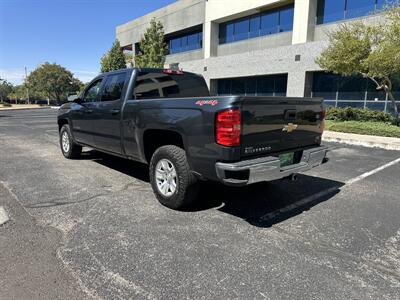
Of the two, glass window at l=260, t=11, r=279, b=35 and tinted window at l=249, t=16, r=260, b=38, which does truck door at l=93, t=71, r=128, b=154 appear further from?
tinted window at l=249, t=16, r=260, b=38

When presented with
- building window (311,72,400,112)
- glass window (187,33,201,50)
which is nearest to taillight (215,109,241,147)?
building window (311,72,400,112)

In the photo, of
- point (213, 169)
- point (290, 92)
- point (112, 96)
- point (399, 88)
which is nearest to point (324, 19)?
point (290, 92)

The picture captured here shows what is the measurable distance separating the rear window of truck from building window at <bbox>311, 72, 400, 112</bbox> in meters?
14.1

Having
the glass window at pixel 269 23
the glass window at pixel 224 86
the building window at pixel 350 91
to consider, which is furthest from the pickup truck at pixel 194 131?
the glass window at pixel 224 86

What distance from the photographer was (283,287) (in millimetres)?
2666

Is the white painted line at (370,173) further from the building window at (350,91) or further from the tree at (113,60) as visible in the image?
the tree at (113,60)

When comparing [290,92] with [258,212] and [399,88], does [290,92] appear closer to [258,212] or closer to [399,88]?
[399,88]

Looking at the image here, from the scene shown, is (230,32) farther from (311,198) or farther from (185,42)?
(311,198)

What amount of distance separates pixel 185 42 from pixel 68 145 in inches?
1012

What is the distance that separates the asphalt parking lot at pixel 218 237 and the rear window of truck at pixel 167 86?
163 cm

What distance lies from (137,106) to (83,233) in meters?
2.05

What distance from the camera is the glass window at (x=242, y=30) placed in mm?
Result: 24203

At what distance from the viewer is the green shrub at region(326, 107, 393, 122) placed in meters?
15.9

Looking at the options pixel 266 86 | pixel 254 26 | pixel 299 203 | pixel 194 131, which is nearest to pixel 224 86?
pixel 266 86
